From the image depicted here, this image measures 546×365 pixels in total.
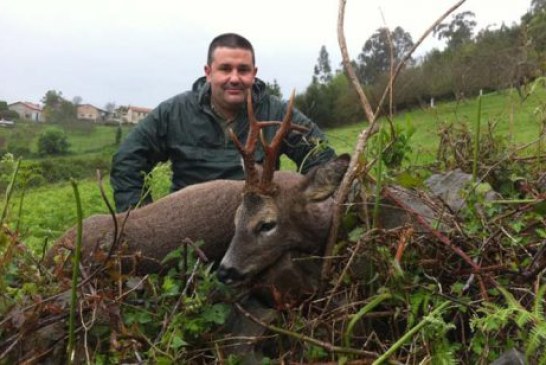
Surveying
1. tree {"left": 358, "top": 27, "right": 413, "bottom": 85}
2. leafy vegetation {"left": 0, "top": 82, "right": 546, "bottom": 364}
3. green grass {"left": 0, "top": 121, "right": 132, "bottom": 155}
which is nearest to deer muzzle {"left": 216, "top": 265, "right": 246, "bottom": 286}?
leafy vegetation {"left": 0, "top": 82, "right": 546, "bottom": 364}

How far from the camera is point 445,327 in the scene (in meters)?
2.17

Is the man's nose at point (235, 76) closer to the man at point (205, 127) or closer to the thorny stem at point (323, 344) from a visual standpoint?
the man at point (205, 127)

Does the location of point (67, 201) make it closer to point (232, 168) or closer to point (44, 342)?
point (232, 168)

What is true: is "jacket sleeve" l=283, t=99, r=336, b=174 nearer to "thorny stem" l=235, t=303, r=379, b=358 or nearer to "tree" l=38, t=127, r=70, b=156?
"thorny stem" l=235, t=303, r=379, b=358

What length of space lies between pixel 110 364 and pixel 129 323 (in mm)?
198

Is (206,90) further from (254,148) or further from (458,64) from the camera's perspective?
(458,64)

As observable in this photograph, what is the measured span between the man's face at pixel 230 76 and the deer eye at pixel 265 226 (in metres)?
2.57

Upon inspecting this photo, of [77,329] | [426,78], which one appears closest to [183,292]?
[77,329]

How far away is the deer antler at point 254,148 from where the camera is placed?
331 centimetres

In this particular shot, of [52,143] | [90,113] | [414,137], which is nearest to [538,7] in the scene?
[414,137]

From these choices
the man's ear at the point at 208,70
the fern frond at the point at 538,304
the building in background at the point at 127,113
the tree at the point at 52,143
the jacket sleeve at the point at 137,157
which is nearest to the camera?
the fern frond at the point at 538,304

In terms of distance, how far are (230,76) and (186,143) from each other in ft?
2.42

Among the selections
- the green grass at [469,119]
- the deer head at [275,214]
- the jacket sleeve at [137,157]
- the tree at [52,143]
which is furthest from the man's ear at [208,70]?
the tree at [52,143]

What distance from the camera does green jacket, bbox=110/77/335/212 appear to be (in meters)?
6.03
